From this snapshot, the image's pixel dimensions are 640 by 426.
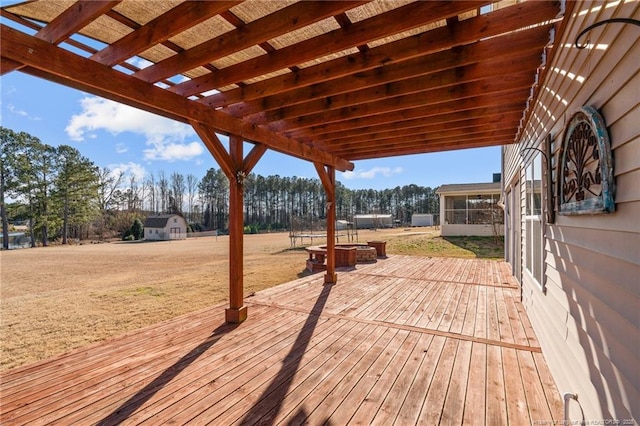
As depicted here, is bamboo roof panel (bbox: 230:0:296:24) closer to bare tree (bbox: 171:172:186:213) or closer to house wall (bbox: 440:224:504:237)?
house wall (bbox: 440:224:504:237)

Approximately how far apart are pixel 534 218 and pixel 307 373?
3.07 meters

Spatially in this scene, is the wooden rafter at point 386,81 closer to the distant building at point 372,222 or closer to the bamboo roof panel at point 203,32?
the bamboo roof panel at point 203,32

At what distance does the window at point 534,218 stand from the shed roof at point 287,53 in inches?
30.6

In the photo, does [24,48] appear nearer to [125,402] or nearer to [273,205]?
[125,402]

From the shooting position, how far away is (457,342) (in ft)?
10.2

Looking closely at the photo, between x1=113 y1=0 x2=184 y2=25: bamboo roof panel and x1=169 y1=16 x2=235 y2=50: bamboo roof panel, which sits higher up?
x1=113 y1=0 x2=184 y2=25: bamboo roof panel

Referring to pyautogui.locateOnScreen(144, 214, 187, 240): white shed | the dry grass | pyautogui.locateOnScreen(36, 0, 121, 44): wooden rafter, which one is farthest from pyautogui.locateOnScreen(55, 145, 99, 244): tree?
pyautogui.locateOnScreen(36, 0, 121, 44): wooden rafter

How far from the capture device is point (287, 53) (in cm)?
235

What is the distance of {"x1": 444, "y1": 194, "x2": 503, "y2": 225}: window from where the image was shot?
14648mm

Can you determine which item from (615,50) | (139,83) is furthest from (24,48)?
(615,50)

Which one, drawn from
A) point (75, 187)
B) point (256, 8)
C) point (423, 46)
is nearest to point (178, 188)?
point (75, 187)

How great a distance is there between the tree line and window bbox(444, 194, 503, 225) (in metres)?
8.31

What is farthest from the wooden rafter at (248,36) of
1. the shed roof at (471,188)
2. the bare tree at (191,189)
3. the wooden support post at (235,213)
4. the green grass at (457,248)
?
the bare tree at (191,189)

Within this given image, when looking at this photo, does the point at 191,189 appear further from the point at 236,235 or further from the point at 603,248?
the point at 603,248
